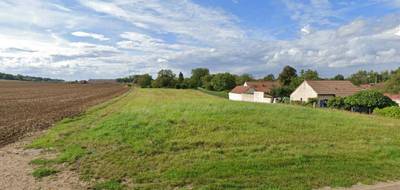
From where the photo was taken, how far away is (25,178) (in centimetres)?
801

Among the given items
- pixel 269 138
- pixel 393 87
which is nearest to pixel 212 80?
pixel 393 87

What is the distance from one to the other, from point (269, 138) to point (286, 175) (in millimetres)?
5040

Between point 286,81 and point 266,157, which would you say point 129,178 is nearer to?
point 266,157

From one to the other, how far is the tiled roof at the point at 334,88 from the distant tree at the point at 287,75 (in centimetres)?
2768

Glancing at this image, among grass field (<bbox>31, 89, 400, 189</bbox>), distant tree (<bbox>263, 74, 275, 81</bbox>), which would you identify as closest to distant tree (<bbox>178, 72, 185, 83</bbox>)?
distant tree (<bbox>263, 74, 275, 81</bbox>)

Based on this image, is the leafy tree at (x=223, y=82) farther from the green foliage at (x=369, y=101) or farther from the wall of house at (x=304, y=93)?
the green foliage at (x=369, y=101)

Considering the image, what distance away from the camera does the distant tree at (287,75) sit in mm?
87062

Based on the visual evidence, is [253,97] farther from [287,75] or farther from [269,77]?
[269,77]

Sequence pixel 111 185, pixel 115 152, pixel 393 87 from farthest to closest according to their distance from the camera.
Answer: pixel 393 87 < pixel 115 152 < pixel 111 185

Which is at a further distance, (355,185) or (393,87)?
(393,87)

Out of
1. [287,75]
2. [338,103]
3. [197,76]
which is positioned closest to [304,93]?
[338,103]

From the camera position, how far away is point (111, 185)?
7.18m

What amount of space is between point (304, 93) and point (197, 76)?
88.6m

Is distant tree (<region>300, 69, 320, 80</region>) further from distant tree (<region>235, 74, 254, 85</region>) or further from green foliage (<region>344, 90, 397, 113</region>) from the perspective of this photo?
green foliage (<region>344, 90, 397, 113</region>)
